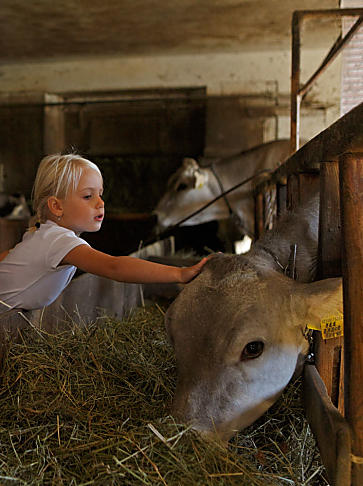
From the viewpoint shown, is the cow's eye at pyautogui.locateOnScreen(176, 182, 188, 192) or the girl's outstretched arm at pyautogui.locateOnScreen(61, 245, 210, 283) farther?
the cow's eye at pyautogui.locateOnScreen(176, 182, 188, 192)

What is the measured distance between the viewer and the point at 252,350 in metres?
1.61

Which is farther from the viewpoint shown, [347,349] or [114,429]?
[114,429]

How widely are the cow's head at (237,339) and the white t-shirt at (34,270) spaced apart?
705mm

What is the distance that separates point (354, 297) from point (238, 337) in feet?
1.38

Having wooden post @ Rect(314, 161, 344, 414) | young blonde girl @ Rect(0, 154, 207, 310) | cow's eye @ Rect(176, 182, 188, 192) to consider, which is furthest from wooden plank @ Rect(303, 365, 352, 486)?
cow's eye @ Rect(176, 182, 188, 192)

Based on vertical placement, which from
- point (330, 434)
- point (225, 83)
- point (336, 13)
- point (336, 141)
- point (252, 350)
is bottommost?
point (330, 434)

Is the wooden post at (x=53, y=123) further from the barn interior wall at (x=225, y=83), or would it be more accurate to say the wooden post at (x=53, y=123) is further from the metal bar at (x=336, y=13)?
the metal bar at (x=336, y=13)

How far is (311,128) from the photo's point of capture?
9.26 metres

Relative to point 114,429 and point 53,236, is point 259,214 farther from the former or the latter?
point 114,429

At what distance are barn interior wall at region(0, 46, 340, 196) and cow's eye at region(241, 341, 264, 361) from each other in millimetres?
8140

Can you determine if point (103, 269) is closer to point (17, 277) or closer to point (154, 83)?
point (17, 277)

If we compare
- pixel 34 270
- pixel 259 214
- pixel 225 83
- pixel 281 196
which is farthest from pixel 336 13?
pixel 225 83

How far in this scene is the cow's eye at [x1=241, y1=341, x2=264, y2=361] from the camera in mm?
1598

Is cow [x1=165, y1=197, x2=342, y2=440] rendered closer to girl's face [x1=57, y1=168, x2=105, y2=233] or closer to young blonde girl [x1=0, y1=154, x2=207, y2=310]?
young blonde girl [x1=0, y1=154, x2=207, y2=310]
